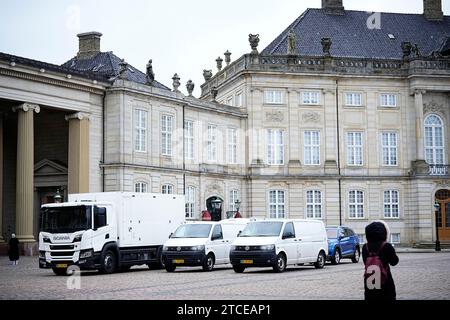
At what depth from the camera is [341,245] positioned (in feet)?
120

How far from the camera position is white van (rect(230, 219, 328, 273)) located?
29.5 metres

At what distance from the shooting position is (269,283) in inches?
933

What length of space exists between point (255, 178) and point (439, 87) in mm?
14836

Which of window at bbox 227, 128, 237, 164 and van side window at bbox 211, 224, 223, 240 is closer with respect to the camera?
van side window at bbox 211, 224, 223, 240

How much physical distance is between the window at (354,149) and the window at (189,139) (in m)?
12.5

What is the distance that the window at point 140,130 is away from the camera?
46125 millimetres

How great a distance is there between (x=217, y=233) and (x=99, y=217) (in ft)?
16.2

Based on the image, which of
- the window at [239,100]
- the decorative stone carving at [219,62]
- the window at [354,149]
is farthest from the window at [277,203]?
the decorative stone carving at [219,62]

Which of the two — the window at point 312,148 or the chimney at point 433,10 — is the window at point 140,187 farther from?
the chimney at point 433,10

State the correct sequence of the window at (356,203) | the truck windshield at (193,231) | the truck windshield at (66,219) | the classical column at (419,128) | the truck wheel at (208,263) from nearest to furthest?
1. the truck windshield at (66,219)
2. the truck wheel at (208,263)
3. the truck windshield at (193,231)
4. the window at (356,203)
5. the classical column at (419,128)

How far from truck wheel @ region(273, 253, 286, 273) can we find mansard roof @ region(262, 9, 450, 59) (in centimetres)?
2956

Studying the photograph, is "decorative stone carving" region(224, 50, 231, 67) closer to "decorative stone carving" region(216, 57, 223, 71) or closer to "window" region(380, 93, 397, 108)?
"decorative stone carving" region(216, 57, 223, 71)

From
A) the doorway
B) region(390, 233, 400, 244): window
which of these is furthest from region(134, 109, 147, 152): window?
region(390, 233, 400, 244): window
